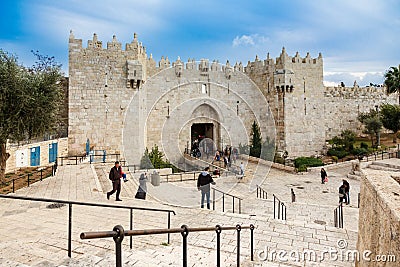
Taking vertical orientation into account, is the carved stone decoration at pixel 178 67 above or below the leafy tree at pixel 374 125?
above

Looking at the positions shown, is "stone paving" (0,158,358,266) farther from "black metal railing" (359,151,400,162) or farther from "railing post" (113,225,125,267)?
"black metal railing" (359,151,400,162)

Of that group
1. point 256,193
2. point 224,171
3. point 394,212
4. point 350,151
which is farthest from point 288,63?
point 394,212

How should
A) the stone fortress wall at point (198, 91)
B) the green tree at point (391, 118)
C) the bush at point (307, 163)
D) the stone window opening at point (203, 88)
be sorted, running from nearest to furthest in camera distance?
the stone fortress wall at point (198, 91) → the bush at point (307, 163) → the stone window opening at point (203, 88) → the green tree at point (391, 118)

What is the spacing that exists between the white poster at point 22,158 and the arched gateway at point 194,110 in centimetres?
448

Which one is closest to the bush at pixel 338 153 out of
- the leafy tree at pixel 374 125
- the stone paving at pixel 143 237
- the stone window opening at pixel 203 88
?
the leafy tree at pixel 374 125

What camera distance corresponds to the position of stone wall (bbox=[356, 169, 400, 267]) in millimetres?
1841

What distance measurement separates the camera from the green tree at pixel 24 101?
799 centimetres

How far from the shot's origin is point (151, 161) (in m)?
14.2

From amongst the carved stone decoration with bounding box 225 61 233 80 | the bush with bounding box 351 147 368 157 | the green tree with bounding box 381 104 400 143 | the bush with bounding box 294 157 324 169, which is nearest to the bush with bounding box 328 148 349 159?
the bush with bounding box 351 147 368 157

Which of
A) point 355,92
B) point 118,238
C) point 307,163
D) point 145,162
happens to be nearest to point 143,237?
point 118,238

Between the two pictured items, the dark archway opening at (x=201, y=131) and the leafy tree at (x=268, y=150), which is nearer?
the leafy tree at (x=268, y=150)

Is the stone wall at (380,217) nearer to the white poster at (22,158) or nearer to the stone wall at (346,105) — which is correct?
the white poster at (22,158)

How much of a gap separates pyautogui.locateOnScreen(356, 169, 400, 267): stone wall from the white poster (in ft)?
40.7

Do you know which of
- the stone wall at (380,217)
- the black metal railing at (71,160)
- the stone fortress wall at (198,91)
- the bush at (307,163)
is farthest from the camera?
the bush at (307,163)
